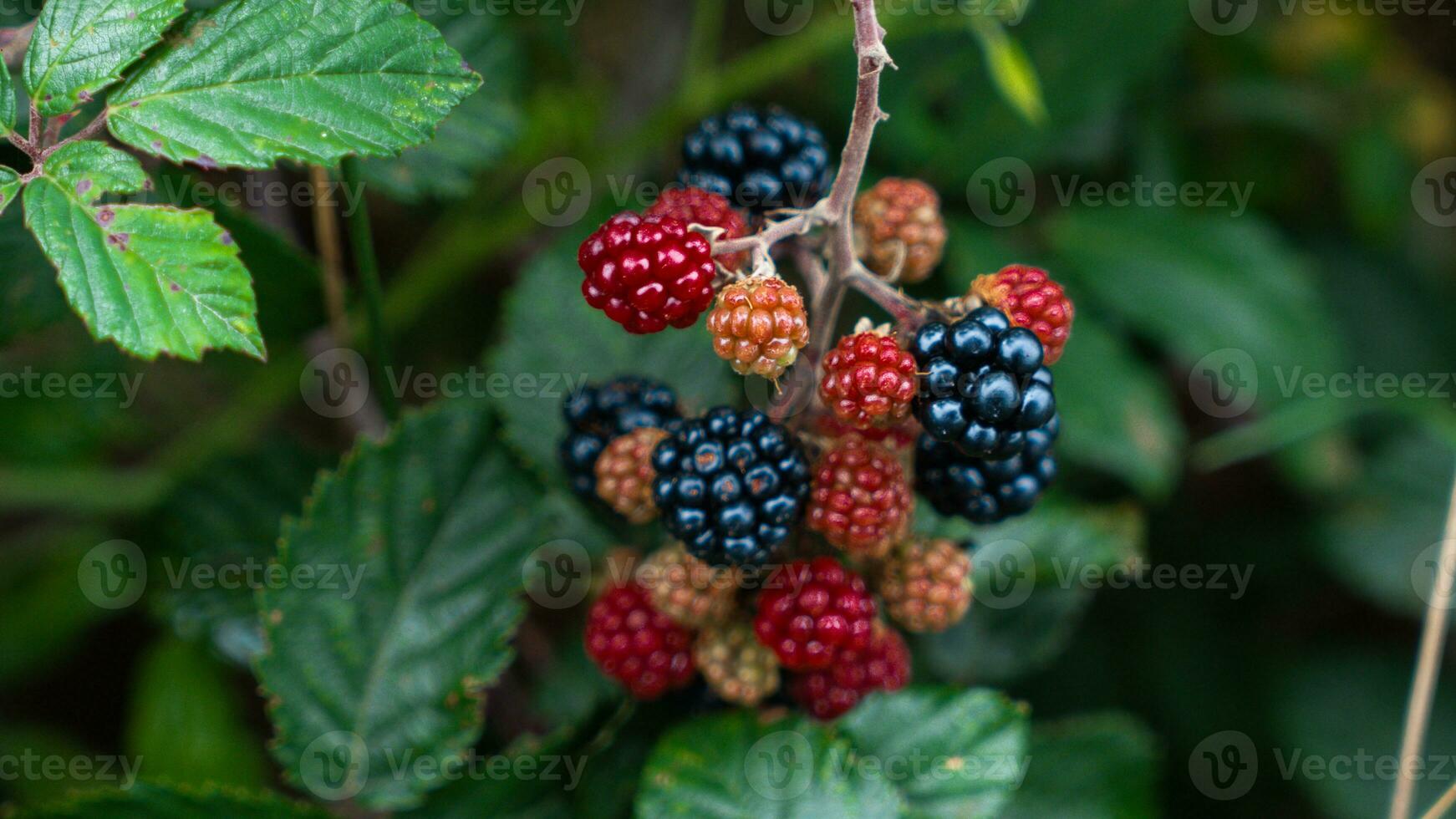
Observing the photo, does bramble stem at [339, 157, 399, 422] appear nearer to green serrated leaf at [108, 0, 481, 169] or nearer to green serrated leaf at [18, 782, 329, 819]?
green serrated leaf at [108, 0, 481, 169]

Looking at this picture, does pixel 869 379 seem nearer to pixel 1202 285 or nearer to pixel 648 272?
pixel 648 272

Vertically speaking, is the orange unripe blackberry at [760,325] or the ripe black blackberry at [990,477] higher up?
the orange unripe blackberry at [760,325]

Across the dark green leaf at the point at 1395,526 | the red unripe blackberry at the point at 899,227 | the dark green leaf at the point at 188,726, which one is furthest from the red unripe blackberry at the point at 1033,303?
the dark green leaf at the point at 188,726

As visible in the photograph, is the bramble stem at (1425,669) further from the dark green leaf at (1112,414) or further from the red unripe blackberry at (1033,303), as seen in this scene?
the red unripe blackberry at (1033,303)

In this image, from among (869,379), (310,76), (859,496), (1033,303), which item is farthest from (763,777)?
(310,76)

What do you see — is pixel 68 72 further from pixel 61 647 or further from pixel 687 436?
pixel 61 647

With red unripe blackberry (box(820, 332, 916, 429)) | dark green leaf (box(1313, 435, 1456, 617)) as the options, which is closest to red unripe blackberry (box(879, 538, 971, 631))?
red unripe blackberry (box(820, 332, 916, 429))
